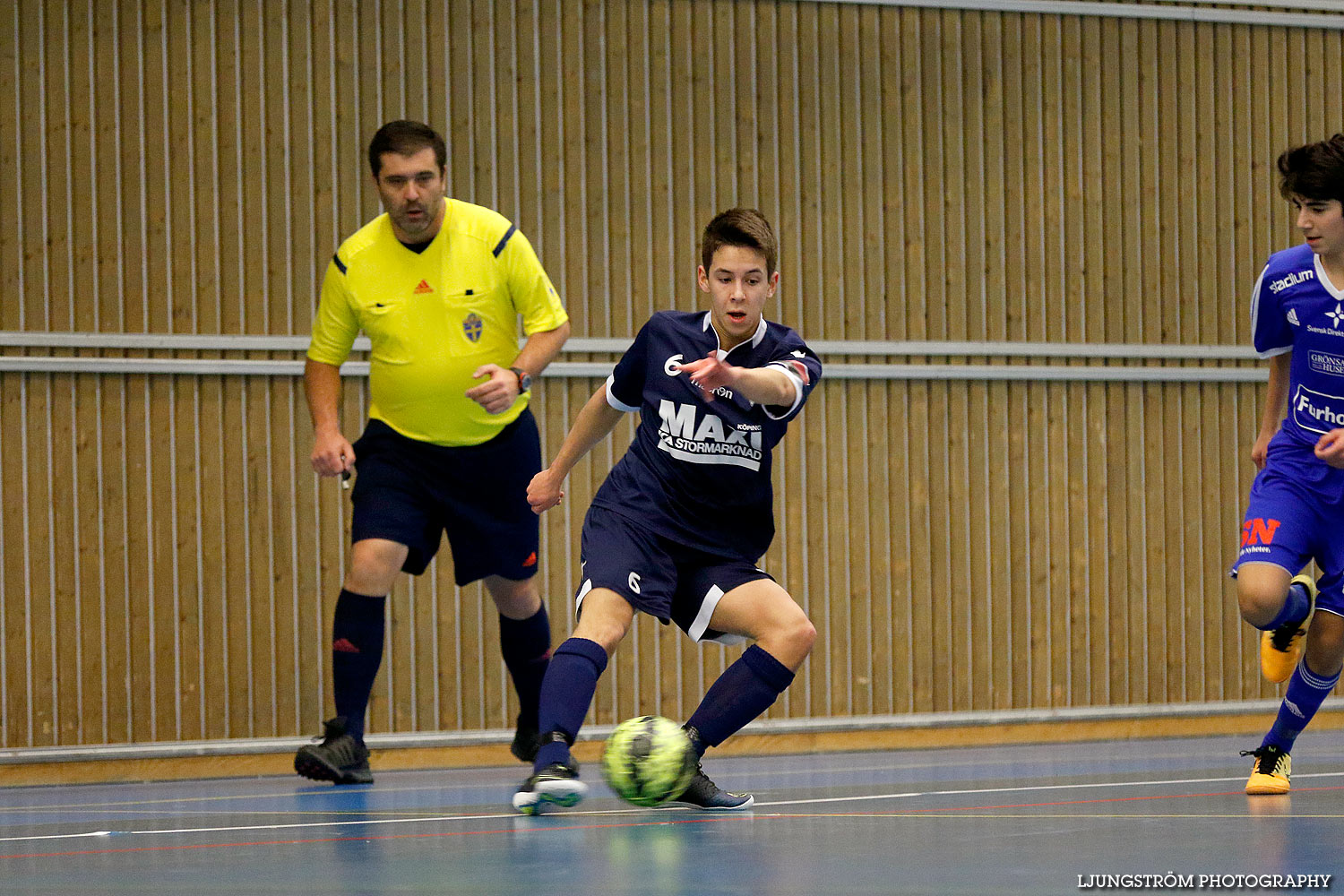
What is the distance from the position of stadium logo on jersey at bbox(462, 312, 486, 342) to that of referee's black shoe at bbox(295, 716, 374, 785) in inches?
51.8

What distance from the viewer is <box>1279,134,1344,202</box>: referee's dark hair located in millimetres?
4414

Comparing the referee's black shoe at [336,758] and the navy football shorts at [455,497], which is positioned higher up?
the navy football shorts at [455,497]

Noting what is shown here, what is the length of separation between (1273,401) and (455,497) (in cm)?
261

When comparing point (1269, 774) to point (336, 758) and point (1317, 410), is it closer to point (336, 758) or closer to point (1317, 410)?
point (1317, 410)

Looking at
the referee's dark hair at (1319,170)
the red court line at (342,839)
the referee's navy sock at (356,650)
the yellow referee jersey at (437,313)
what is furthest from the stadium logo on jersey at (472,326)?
the referee's dark hair at (1319,170)

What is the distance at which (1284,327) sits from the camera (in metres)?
4.75

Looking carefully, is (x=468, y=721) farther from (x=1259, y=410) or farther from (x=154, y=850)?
(x=1259, y=410)

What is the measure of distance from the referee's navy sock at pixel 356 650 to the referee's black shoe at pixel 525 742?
0.59m

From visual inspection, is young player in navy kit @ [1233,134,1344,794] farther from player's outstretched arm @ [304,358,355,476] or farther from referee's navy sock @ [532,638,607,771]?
player's outstretched arm @ [304,358,355,476]

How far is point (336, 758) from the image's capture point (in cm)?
525

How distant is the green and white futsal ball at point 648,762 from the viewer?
3773mm

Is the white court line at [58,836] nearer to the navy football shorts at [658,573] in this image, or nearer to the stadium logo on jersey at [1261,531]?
the navy football shorts at [658,573]

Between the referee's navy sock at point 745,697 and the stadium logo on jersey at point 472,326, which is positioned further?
the stadium logo on jersey at point 472,326

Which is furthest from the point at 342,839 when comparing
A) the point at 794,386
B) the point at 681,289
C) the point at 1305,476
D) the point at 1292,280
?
the point at 681,289
